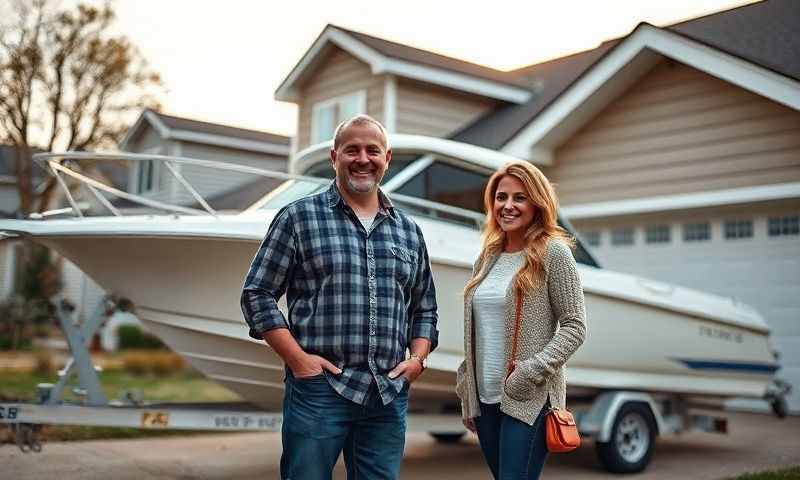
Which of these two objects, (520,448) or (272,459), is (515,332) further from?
(272,459)

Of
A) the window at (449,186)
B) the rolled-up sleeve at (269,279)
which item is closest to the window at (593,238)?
the window at (449,186)

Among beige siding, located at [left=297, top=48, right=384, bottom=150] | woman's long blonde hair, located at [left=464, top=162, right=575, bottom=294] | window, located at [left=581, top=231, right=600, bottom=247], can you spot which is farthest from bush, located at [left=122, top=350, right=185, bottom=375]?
woman's long blonde hair, located at [left=464, top=162, right=575, bottom=294]

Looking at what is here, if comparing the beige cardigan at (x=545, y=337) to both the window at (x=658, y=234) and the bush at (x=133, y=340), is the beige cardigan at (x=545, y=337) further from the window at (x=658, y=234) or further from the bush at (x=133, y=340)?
the bush at (x=133, y=340)

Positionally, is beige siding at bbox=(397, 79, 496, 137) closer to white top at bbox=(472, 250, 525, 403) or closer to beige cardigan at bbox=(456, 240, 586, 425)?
white top at bbox=(472, 250, 525, 403)

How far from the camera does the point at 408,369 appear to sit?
3.00 m

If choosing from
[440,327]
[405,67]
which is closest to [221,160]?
[405,67]

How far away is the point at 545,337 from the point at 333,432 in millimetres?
944

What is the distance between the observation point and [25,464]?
6148 millimetres

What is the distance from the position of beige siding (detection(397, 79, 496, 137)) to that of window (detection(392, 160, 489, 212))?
6.55 m

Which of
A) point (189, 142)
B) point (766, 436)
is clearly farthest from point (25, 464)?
point (189, 142)

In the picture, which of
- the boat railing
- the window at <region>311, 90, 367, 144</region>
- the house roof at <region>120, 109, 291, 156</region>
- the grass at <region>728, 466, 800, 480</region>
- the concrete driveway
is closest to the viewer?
the boat railing

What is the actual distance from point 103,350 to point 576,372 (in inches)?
727

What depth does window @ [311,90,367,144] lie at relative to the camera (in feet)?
45.3

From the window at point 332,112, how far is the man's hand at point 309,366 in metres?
11.2
